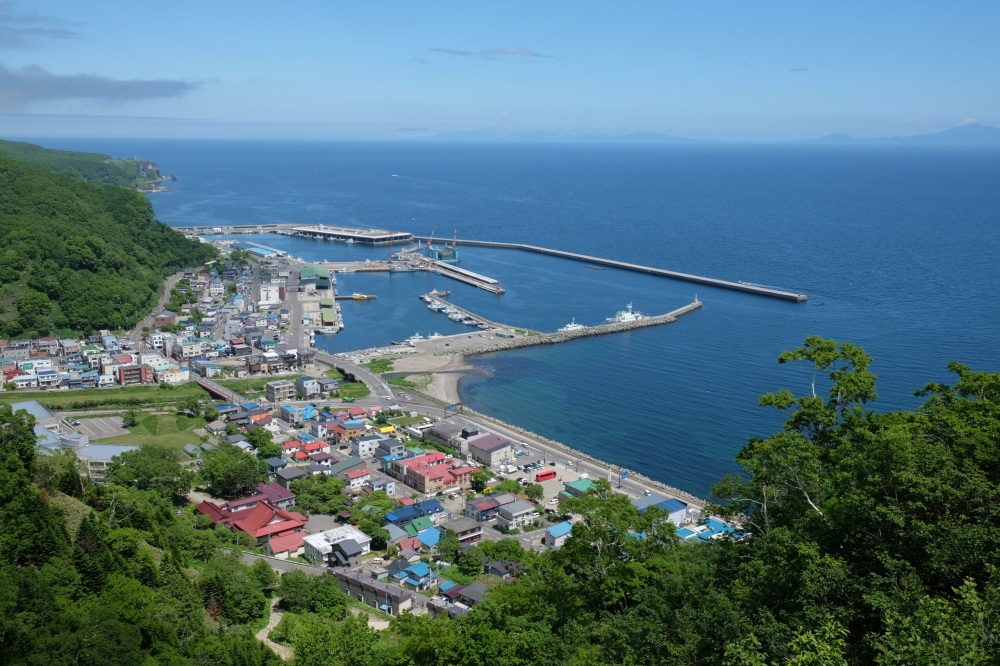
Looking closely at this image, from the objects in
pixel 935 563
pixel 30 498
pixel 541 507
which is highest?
pixel 935 563

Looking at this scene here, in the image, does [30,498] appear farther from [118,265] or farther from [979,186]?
[979,186]

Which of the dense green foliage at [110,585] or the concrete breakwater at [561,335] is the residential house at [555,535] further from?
the concrete breakwater at [561,335]

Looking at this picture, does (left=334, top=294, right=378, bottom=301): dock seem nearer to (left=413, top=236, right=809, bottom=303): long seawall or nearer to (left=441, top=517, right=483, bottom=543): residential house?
(left=413, top=236, right=809, bottom=303): long seawall

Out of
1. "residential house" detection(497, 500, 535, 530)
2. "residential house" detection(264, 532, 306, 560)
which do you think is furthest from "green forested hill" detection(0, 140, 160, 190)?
"residential house" detection(497, 500, 535, 530)

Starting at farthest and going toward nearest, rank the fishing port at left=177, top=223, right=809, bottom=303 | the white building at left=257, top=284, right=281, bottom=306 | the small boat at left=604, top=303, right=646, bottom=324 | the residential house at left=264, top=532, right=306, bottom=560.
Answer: the fishing port at left=177, top=223, right=809, bottom=303, the white building at left=257, top=284, right=281, bottom=306, the small boat at left=604, top=303, right=646, bottom=324, the residential house at left=264, top=532, right=306, bottom=560

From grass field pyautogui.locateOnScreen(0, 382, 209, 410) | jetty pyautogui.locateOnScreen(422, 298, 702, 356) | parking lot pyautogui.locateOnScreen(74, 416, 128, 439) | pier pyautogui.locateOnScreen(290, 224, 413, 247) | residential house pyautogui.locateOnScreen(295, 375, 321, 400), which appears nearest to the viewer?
parking lot pyautogui.locateOnScreen(74, 416, 128, 439)

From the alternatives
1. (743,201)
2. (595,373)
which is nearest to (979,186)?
(743,201)
